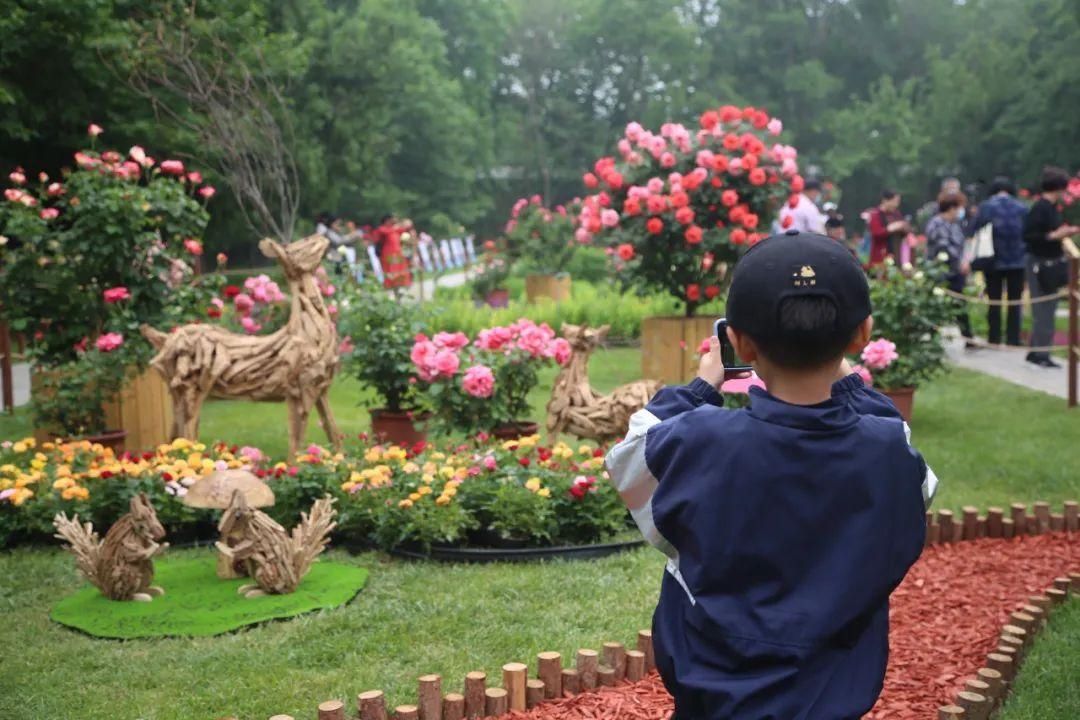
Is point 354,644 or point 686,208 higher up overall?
point 686,208

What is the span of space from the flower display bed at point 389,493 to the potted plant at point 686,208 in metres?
3.36

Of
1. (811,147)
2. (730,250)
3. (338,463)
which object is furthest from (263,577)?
(811,147)

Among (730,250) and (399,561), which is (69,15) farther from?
(399,561)

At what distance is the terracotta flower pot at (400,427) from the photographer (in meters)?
8.27

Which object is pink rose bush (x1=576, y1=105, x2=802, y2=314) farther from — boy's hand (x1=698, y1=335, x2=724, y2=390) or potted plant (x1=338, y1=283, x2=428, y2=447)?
boy's hand (x1=698, y1=335, x2=724, y2=390)

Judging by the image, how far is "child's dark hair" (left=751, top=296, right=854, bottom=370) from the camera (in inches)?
78.9

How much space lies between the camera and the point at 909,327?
9.30 metres

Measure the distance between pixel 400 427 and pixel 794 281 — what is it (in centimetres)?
658

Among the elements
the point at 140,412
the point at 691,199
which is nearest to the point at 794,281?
the point at 140,412

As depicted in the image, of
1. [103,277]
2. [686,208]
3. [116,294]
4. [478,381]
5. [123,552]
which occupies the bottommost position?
[123,552]

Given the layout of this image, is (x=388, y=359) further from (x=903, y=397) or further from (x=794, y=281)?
(x=794, y=281)

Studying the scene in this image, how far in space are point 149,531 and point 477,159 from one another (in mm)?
41308

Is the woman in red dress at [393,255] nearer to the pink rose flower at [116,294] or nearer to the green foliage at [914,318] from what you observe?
the pink rose flower at [116,294]

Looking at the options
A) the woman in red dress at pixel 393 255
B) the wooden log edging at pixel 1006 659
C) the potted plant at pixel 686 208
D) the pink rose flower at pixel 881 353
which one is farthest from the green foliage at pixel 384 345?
the woman in red dress at pixel 393 255
